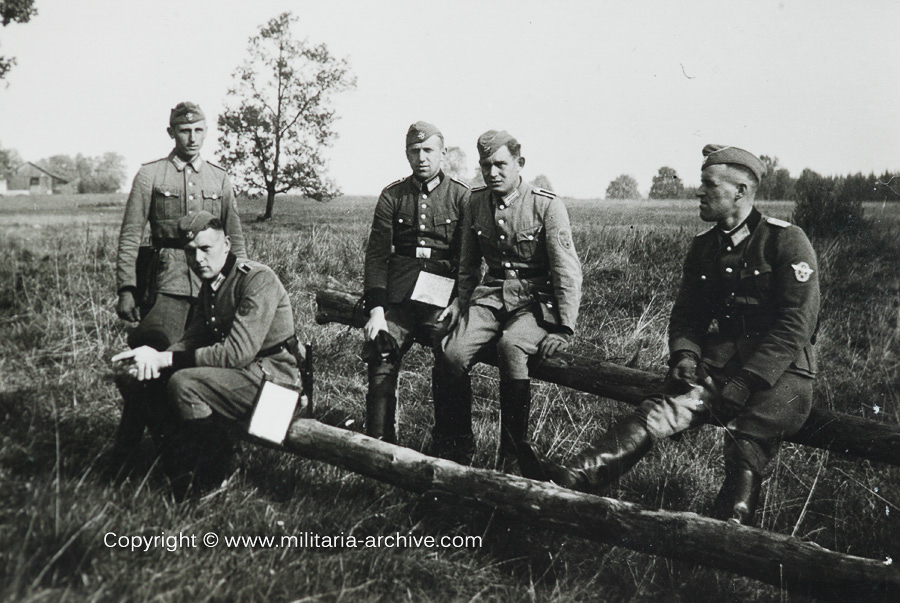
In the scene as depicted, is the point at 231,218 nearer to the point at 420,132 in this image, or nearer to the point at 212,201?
the point at 212,201

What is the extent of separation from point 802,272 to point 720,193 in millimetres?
676

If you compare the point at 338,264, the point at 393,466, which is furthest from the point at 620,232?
the point at 393,466

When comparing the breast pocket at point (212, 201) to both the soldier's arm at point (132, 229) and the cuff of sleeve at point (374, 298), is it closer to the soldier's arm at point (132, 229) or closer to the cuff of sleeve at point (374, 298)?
the soldier's arm at point (132, 229)

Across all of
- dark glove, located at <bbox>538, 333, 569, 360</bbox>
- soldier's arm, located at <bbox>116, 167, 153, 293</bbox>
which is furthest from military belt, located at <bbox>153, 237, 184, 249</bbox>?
dark glove, located at <bbox>538, 333, 569, 360</bbox>

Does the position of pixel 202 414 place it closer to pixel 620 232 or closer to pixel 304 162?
pixel 304 162

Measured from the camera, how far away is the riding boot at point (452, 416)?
4410 mm

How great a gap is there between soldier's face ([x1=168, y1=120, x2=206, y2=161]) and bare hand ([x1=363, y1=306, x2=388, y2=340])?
70.0 inches

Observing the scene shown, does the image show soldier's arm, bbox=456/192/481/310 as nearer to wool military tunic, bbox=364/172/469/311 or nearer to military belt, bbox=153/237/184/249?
wool military tunic, bbox=364/172/469/311

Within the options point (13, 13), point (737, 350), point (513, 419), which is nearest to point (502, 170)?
point (513, 419)

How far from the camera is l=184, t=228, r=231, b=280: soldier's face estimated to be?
12.4ft

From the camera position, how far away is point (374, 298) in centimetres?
488

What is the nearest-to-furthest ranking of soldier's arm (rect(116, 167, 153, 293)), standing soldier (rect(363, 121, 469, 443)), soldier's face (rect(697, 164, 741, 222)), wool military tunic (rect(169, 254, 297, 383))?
wool military tunic (rect(169, 254, 297, 383)) → soldier's face (rect(697, 164, 741, 222)) → soldier's arm (rect(116, 167, 153, 293)) → standing soldier (rect(363, 121, 469, 443))

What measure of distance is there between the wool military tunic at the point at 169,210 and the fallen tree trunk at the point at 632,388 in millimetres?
901

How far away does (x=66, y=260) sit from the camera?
5391 mm
